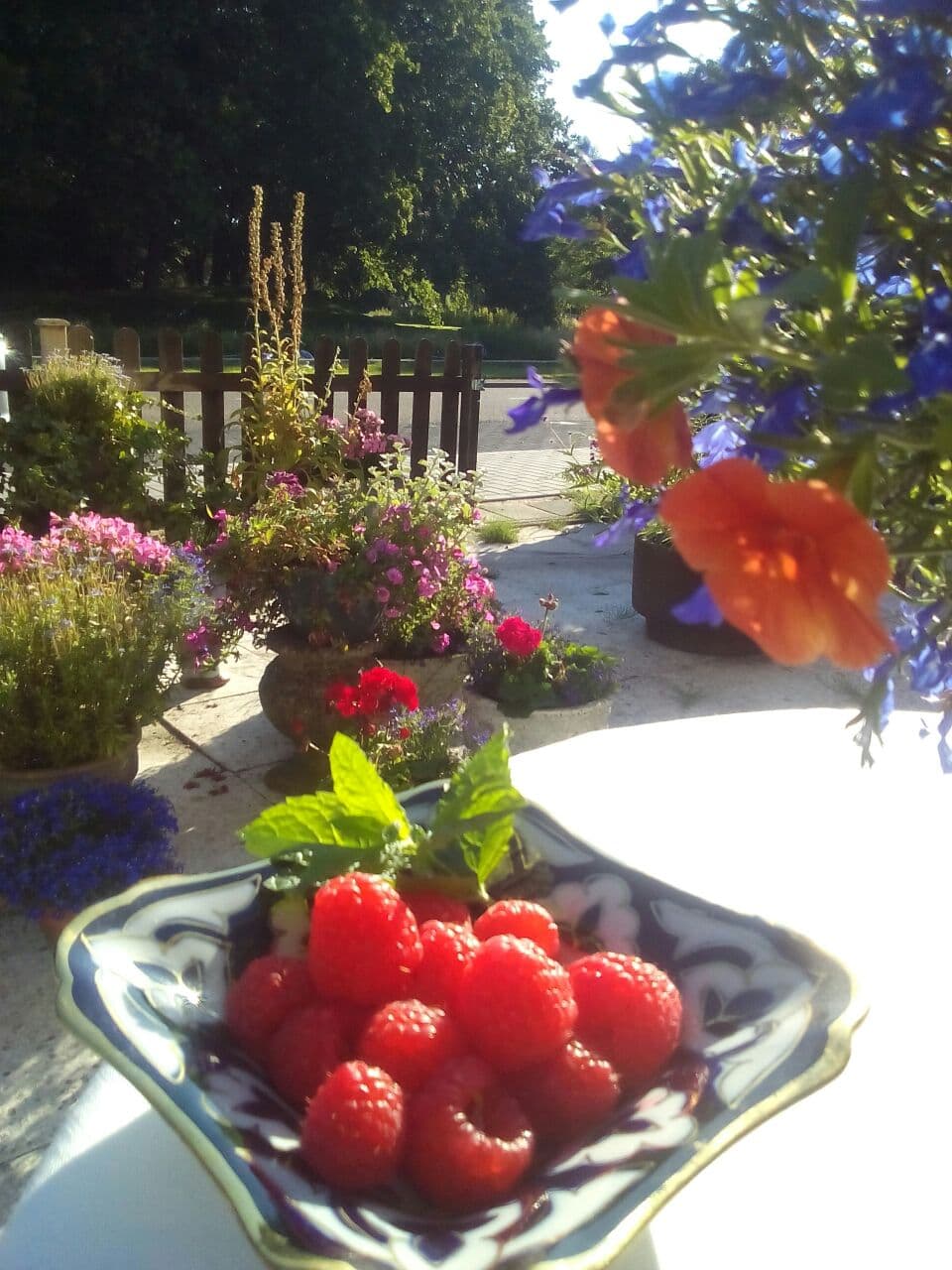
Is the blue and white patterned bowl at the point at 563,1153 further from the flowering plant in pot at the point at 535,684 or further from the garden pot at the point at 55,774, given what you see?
the flowering plant in pot at the point at 535,684

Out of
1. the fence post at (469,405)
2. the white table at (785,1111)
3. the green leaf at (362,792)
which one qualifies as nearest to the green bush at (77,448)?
the fence post at (469,405)

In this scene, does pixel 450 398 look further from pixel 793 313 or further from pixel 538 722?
pixel 793 313

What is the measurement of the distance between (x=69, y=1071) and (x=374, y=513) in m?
2.00

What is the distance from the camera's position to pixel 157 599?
329 cm

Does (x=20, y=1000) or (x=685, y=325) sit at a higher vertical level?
(x=685, y=325)

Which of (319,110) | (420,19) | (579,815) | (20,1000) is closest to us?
(579,815)

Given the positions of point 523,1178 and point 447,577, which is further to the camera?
point 447,577

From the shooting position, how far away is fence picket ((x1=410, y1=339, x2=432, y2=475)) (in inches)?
271

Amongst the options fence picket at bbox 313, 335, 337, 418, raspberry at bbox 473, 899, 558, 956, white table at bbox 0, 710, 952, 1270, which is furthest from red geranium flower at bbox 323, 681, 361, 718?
Answer: fence picket at bbox 313, 335, 337, 418

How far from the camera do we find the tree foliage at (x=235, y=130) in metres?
21.8

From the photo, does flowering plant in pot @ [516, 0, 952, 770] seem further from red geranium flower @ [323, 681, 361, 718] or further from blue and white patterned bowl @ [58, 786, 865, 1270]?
red geranium flower @ [323, 681, 361, 718]

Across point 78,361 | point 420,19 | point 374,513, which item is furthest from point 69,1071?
point 420,19

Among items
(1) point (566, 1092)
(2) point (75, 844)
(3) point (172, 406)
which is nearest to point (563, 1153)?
(1) point (566, 1092)

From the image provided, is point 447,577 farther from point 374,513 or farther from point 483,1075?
point 483,1075
